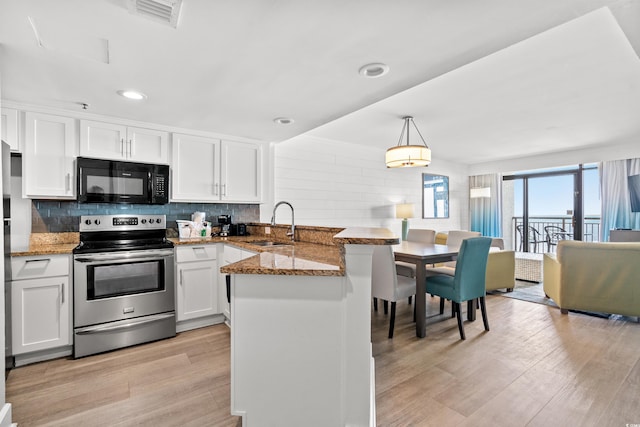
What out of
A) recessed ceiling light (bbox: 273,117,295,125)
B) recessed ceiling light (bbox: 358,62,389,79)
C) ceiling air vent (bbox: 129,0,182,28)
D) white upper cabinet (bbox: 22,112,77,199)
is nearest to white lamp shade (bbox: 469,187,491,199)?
recessed ceiling light (bbox: 273,117,295,125)

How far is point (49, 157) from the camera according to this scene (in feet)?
8.64

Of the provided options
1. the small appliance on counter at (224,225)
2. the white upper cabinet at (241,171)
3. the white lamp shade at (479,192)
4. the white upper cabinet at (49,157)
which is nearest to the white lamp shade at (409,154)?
the white upper cabinet at (241,171)

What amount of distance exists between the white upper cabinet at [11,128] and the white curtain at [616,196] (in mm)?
8006

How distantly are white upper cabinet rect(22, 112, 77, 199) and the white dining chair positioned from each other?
2796 mm

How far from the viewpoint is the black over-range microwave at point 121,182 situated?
2.72 metres

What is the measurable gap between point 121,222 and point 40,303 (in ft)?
2.90

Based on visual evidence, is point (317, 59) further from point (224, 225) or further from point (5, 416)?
point (5, 416)

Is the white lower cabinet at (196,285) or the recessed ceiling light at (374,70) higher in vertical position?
the recessed ceiling light at (374,70)

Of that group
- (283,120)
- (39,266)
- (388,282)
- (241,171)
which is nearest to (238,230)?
(241,171)

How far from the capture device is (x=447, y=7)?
140cm

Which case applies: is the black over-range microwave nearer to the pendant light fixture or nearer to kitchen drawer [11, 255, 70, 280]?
kitchen drawer [11, 255, 70, 280]

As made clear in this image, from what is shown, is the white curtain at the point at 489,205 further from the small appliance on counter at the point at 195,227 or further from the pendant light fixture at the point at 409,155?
the small appliance on counter at the point at 195,227

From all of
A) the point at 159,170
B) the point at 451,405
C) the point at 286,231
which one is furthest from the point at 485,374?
the point at 159,170

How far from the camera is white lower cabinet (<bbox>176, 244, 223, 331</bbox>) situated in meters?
2.92
